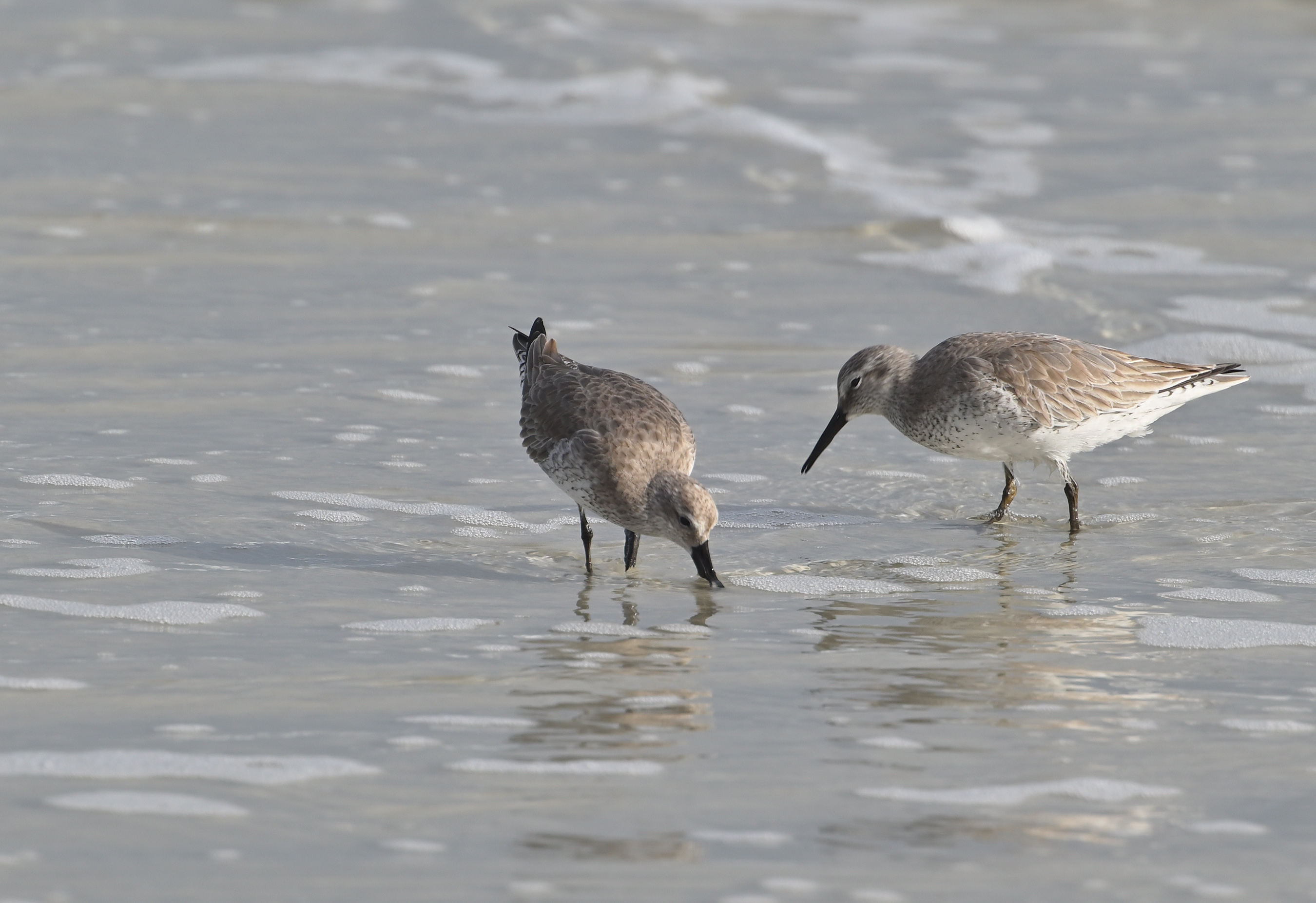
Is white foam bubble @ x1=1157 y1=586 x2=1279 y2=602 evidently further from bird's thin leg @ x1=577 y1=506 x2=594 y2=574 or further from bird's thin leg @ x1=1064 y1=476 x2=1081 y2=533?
bird's thin leg @ x1=577 y1=506 x2=594 y2=574

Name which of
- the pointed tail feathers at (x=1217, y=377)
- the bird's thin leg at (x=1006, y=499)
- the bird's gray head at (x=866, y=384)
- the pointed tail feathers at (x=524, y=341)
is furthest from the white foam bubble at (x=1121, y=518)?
the pointed tail feathers at (x=524, y=341)

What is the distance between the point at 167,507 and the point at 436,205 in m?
6.02

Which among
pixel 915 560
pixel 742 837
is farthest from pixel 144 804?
pixel 915 560

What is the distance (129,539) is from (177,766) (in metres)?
2.22

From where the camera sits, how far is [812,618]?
566cm

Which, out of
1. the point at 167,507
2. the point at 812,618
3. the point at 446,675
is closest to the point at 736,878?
the point at 446,675

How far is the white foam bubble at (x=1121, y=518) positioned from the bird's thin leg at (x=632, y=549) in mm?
1894

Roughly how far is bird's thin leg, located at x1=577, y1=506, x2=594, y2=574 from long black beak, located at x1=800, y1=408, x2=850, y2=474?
125 centimetres

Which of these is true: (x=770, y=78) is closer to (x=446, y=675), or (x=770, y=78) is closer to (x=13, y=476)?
(x=13, y=476)

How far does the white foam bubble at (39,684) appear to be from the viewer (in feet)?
15.5

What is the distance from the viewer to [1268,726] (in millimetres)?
4625

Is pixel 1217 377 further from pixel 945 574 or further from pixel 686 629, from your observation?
pixel 686 629

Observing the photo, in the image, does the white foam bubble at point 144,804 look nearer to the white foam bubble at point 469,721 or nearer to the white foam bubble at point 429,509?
the white foam bubble at point 469,721

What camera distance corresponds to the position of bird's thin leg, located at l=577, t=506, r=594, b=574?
629 centimetres
